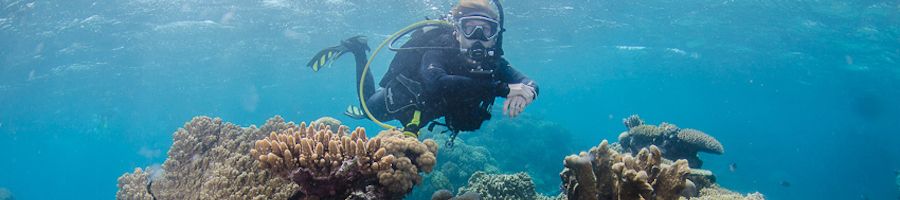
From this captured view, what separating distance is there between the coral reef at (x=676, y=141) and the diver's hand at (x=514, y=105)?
5.47 metres

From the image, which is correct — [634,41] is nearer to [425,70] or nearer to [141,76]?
[425,70]

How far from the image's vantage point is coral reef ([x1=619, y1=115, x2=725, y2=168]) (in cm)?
875

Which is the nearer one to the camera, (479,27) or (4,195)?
(479,27)

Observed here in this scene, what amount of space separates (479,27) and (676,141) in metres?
5.75

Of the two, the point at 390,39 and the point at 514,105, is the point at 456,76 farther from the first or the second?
the point at 390,39

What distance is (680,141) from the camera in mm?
8961

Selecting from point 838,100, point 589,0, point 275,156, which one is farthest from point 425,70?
point 838,100

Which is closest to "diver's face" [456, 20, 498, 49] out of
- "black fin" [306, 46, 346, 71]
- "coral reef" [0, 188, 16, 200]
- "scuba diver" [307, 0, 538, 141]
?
"scuba diver" [307, 0, 538, 141]

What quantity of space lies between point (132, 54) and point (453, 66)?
3173 centimetres

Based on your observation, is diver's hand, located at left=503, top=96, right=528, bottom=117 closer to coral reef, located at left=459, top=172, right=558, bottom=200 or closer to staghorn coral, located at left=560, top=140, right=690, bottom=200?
staghorn coral, located at left=560, top=140, right=690, bottom=200

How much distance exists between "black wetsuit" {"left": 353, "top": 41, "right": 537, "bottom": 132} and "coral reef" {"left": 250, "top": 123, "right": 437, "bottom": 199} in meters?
1.53

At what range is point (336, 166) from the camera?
3.30 m

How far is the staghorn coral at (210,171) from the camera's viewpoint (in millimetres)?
3418

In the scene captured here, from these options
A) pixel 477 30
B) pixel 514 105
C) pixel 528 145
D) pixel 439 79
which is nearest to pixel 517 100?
pixel 514 105
